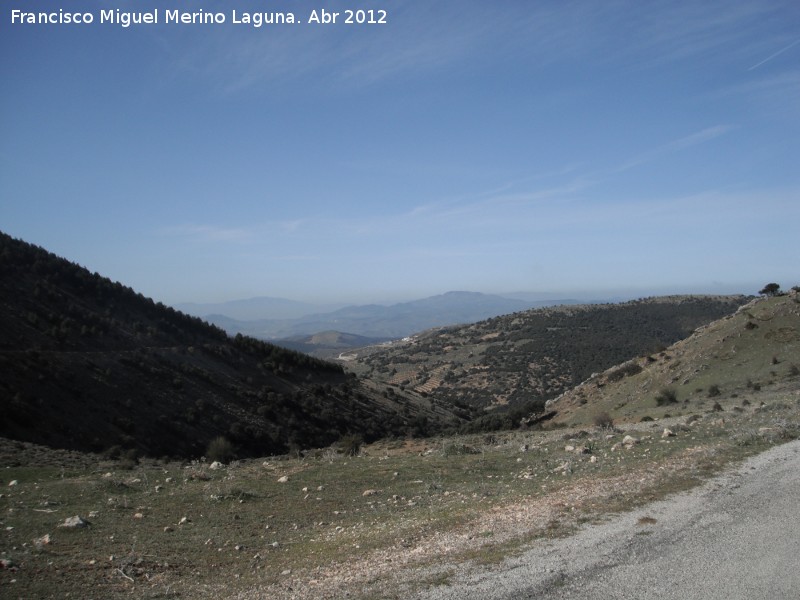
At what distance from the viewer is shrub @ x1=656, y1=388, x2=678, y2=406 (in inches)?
1182

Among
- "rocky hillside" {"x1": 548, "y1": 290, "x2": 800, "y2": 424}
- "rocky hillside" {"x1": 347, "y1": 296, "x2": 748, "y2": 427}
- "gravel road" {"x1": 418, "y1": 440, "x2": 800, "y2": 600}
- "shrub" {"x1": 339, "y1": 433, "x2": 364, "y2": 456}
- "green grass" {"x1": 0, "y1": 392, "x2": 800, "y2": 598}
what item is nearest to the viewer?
"gravel road" {"x1": 418, "y1": 440, "x2": 800, "y2": 600}

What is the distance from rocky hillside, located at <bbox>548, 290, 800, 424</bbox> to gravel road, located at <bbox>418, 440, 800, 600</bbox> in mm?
17037

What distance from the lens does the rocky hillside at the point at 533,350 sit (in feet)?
212

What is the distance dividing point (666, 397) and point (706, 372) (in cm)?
493

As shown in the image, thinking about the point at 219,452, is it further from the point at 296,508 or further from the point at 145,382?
the point at 296,508

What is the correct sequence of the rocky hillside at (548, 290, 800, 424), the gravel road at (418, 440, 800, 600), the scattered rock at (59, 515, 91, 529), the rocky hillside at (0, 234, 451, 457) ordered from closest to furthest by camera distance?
1. the gravel road at (418, 440, 800, 600)
2. the scattered rock at (59, 515, 91, 529)
3. the rocky hillside at (0, 234, 451, 457)
4. the rocky hillside at (548, 290, 800, 424)

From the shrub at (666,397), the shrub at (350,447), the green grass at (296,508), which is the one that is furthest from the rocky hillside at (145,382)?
the shrub at (666,397)

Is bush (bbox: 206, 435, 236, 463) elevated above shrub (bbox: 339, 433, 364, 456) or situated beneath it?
elevated above

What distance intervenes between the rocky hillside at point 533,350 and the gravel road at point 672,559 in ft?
149

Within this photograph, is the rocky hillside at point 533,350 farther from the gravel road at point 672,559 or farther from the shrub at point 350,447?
the gravel road at point 672,559

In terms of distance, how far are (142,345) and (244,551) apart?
32.4 metres

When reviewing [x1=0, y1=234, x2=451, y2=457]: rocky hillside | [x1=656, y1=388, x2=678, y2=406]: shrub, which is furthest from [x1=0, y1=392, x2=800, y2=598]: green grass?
[x1=656, y1=388, x2=678, y2=406]: shrub

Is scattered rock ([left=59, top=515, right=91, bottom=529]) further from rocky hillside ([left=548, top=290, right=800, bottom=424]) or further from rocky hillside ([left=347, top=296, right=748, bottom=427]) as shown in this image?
rocky hillside ([left=347, top=296, right=748, bottom=427])

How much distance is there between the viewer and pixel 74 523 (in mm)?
9969
